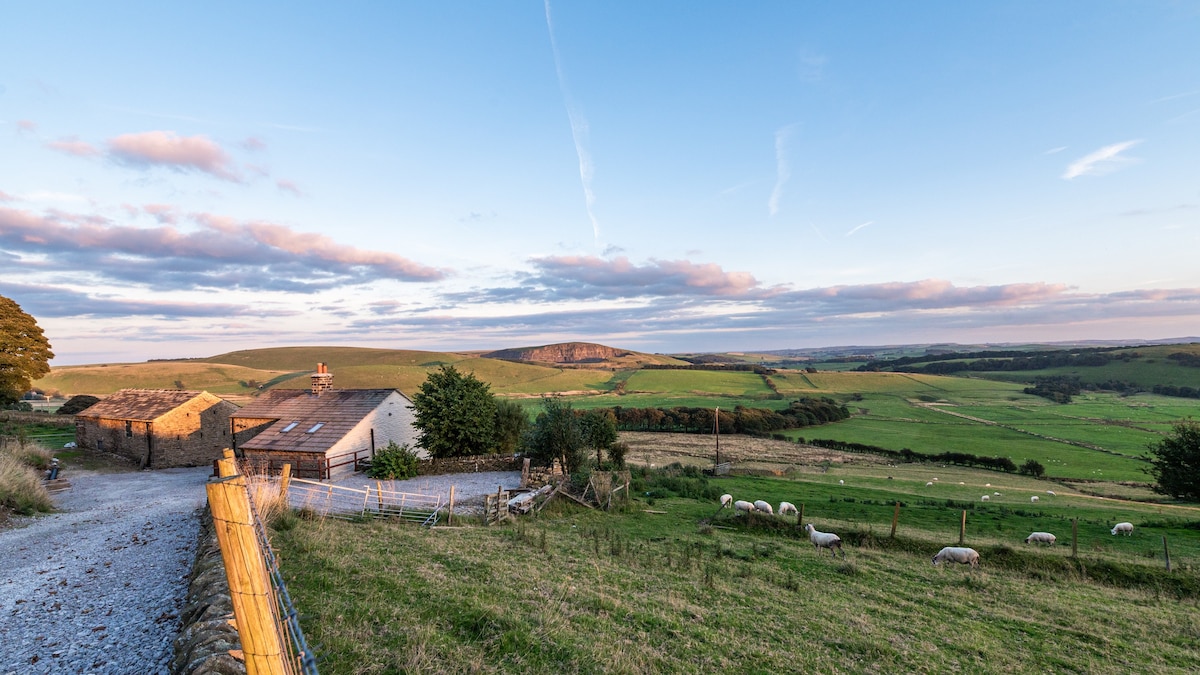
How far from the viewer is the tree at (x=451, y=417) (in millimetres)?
30328

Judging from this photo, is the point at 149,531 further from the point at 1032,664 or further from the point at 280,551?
the point at 1032,664

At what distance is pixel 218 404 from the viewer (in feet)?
115

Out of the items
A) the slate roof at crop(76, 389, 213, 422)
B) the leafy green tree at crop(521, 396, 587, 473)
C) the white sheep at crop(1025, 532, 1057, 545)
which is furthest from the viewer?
the slate roof at crop(76, 389, 213, 422)

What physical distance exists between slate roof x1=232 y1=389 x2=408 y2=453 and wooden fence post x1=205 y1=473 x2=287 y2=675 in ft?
91.6

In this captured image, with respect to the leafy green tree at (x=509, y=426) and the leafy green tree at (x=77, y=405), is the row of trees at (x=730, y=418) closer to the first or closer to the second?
the leafy green tree at (x=509, y=426)

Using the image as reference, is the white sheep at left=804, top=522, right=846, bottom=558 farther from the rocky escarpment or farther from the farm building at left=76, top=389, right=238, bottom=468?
the rocky escarpment

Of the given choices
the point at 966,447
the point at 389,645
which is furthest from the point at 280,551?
the point at 966,447

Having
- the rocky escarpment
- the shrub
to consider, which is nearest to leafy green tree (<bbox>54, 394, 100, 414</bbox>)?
the shrub

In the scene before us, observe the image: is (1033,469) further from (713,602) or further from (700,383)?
(700,383)

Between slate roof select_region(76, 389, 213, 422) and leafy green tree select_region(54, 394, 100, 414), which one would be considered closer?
slate roof select_region(76, 389, 213, 422)

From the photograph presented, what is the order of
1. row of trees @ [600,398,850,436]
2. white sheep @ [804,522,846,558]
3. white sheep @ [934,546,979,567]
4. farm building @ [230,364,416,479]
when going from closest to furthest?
white sheep @ [934,546,979,567], white sheep @ [804,522,846,558], farm building @ [230,364,416,479], row of trees @ [600,398,850,436]

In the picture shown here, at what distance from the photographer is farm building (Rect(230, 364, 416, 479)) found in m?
27.5

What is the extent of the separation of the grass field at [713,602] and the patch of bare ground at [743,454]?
29.5 m

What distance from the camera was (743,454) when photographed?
5662 centimetres
